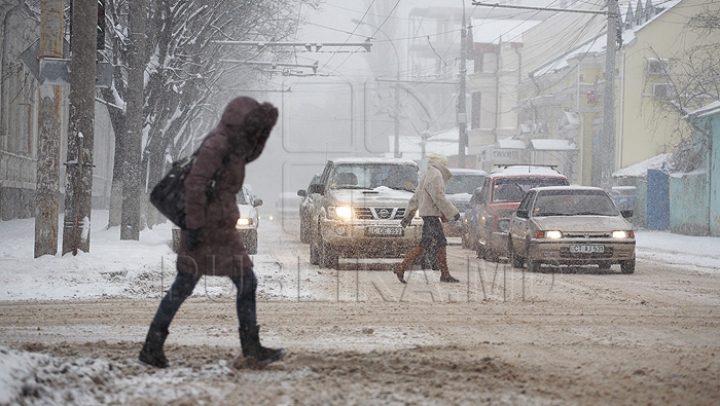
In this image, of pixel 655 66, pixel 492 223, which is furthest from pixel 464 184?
pixel 655 66

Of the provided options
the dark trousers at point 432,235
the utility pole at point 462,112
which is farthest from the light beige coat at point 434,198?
the utility pole at point 462,112

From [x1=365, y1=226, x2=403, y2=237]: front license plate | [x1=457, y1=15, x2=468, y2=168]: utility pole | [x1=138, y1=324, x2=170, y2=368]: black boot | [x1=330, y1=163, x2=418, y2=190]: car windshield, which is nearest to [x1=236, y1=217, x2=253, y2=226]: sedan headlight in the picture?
[x1=330, y1=163, x2=418, y2=190]: car windshield

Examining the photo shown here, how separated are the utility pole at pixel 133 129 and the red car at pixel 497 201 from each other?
21.1 ft

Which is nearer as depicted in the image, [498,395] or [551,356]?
[498,395]

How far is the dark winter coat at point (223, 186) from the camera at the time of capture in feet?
20.3

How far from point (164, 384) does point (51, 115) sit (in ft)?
27.9

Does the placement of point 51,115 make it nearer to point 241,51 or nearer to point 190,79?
point 190,79

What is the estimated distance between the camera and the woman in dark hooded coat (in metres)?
6.21

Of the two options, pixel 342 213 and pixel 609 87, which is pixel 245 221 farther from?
pixel 609 87

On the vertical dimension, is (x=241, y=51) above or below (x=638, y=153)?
above

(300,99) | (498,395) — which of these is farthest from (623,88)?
(300,99)

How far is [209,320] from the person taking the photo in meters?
9.29

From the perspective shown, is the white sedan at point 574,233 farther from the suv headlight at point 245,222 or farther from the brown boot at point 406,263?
the suv headlight at point 245,222

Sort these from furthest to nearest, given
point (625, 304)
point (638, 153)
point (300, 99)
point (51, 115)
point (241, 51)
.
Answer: point (300, 99)
point (638, 153)
point (241, 51)
point (51, 115)
point (625, 304)
